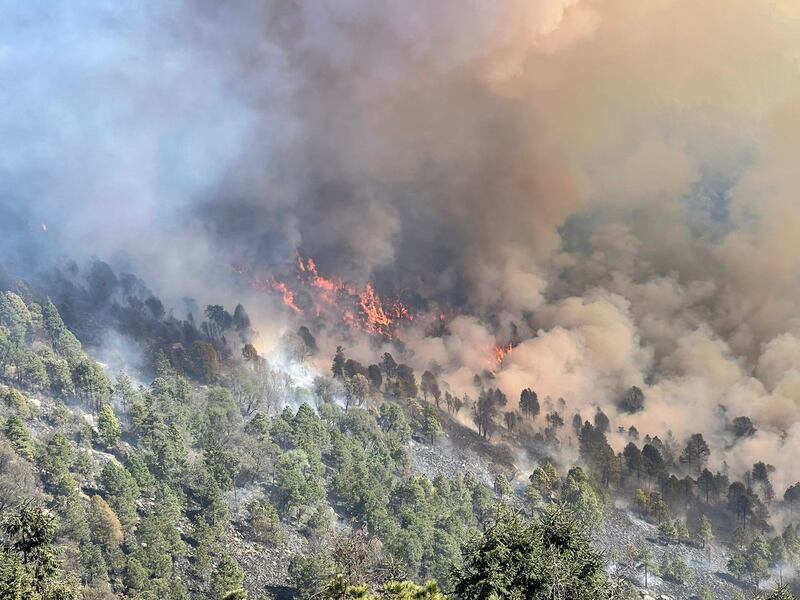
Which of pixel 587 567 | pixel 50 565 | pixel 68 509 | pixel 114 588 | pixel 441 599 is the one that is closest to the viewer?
pixel 441 599

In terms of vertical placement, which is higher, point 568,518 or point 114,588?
point 114,588

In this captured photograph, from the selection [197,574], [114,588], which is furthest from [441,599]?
[197,574]

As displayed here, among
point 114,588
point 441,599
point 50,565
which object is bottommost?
point 441,599

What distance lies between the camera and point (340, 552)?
115m

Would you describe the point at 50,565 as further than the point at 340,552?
No

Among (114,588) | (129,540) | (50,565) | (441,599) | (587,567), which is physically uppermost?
(129,540)

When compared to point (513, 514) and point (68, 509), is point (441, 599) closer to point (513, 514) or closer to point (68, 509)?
point (513, 514)

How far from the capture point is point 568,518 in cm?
11388

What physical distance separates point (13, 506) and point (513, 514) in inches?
5383

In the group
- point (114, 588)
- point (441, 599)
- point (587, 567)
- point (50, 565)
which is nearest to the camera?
point (441, 599)

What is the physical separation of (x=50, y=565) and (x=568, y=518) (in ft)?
248

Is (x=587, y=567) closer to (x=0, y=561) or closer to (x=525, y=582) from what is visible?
(x=525, y=582)

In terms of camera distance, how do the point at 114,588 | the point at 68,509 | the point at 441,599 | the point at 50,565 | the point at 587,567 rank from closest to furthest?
the point at 441,599, the point at 50,565, the point at 587,567, the point at 114,588, the point at 68,509

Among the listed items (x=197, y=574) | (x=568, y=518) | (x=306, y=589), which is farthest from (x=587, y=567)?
(x=197, y=574)
